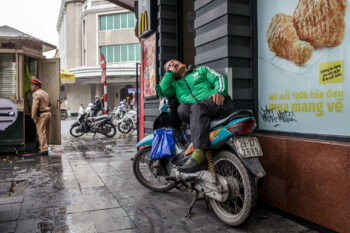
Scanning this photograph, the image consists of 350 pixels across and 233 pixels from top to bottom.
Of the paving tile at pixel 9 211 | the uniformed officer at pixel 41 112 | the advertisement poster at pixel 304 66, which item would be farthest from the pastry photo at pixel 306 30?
the uniformed officer at pixel 41 112

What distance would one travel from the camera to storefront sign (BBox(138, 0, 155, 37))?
691cm

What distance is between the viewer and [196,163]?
349 centimetres

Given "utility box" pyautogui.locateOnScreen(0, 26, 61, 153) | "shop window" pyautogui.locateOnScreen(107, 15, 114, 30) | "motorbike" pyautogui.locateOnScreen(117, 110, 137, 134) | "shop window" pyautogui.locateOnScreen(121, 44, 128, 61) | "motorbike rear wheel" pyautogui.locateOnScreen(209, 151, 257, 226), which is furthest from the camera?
"shop window" pyautogui.locateOnScreen(107, 15, 114, 30)

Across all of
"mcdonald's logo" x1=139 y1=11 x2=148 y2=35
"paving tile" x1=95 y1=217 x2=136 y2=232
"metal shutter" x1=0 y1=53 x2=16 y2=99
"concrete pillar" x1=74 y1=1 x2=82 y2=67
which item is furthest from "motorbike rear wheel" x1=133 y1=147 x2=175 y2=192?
"concrete pillar" x1=74 y1=1 x2=82 y2=67

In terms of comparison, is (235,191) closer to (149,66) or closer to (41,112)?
(149,66)

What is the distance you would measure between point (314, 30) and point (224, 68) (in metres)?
1.17

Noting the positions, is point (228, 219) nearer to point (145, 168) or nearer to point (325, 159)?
point (325, 159)

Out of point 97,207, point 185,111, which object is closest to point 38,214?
point 97,207

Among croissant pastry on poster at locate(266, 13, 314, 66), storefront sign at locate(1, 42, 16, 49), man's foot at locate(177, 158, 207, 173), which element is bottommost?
man's foot at locate(177, 158, 207, 173)

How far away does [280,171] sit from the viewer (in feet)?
12.0

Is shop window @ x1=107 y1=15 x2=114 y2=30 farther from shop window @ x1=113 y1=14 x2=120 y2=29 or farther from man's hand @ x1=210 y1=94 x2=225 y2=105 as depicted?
man's hand @ x1=210 y1=94 x2=225 y2=105

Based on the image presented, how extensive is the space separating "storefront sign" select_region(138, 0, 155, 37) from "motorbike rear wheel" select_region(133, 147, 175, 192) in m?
3.29

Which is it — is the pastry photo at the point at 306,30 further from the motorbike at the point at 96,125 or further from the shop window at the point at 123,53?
the shop window at the point at 123,53

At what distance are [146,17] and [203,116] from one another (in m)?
4.35
